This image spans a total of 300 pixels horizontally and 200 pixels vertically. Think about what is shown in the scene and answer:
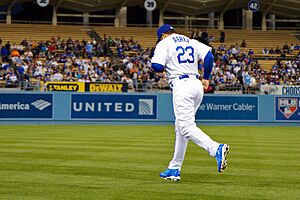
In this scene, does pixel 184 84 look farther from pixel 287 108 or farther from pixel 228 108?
pixel 287 108

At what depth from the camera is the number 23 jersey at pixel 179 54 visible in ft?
30.2

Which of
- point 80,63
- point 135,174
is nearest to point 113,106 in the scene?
point 80,63

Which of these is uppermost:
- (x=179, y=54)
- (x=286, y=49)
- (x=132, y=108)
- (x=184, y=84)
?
(x=286, y=49)

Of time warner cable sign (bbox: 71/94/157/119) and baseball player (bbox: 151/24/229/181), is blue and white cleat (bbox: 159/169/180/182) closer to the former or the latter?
baseball player (bbox: 151/24/229/181)

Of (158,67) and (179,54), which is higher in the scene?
(179,54)

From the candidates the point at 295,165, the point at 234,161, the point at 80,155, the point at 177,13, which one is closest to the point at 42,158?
the point at 80,155

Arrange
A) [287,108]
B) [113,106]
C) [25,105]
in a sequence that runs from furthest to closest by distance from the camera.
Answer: [287,108] < [113,106] < [25,105]

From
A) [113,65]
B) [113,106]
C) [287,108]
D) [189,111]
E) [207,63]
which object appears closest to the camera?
[189,111]

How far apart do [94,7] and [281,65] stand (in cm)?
1723

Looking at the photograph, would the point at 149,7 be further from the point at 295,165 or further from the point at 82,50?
the point at 295,165

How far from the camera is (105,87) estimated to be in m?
33.8

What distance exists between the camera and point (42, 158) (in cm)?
1231

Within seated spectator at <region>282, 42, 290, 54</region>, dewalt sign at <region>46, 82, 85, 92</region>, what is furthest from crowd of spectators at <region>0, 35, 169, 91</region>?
seated spectator at <region>282, 42, 290, 54</region>

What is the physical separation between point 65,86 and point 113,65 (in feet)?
30.8
